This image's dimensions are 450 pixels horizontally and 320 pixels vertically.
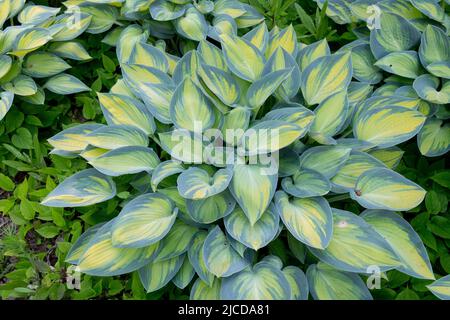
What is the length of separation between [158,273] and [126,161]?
0.34 meters

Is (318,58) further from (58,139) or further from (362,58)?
(58,139)

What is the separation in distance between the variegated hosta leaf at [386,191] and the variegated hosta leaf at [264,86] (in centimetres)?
36

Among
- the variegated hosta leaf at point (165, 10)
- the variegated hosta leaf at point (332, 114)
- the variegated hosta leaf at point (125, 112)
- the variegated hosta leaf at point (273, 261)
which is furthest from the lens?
the variegated hosta leaf at point (165, 10)

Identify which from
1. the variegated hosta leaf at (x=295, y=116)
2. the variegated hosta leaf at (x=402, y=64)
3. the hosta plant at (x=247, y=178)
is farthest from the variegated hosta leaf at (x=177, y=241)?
Answer: the variegated hosta leaf at (x=402, y=64)

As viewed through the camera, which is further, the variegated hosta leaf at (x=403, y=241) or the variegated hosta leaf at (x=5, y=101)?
the variegated hosta leaf at (x=5, y=101)

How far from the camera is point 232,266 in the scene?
4.26ft

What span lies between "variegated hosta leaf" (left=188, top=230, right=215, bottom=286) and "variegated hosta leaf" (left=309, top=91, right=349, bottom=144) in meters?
0.45

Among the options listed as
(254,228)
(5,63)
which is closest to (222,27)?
(5,63)

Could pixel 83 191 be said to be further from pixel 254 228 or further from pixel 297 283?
pixel 297 283

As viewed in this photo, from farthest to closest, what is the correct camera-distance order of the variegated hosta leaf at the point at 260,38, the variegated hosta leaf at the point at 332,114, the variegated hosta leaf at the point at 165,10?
the variegated hosta leaf at the point at 165,10 → the variegated hosta leaf at the point at 260,38 → the variegated hosta leaf at the point at 332,114

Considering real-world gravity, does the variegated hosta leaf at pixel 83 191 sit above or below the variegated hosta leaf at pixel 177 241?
above

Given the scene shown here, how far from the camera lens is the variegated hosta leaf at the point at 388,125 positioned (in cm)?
144

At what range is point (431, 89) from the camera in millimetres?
1624

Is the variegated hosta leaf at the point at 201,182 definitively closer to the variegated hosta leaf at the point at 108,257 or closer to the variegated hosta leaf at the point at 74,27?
the variegated hosta leaf at the point at 108,257
